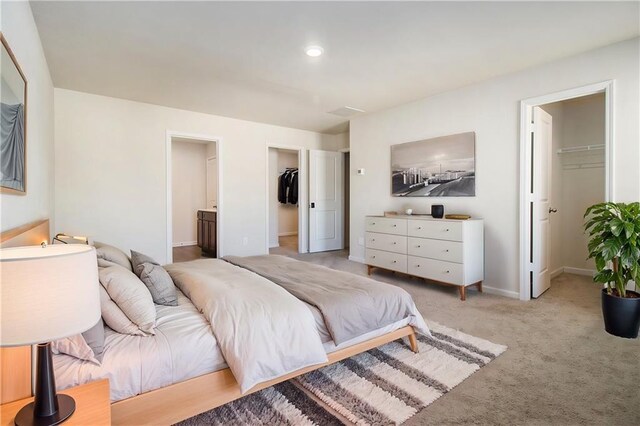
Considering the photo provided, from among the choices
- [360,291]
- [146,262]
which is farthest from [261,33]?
[360,291]

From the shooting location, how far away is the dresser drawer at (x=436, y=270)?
3463 mm

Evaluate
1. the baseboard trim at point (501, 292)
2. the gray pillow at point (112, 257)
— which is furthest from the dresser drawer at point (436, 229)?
the gray pillow at point (112, 257)

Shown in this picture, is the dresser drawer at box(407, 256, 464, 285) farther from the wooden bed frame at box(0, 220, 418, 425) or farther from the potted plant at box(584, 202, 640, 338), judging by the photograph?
the wooden bed frame at box(0, 220, 418, 425)

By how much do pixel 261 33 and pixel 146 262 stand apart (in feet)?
6.30

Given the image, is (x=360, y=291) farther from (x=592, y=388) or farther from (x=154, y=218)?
(x=154, y=218)

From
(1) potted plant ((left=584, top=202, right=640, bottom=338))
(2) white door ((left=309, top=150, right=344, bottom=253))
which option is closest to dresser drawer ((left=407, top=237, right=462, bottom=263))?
(1) potted plant ((left=584, top=202, right=640, bottom=338))

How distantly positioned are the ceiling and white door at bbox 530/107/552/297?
716 mm

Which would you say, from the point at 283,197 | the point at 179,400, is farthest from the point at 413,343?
the point at 283,197

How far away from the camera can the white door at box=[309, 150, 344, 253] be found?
20.0 feet

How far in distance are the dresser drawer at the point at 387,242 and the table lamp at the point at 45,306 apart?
3.49 metres

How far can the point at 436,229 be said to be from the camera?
3.64 m

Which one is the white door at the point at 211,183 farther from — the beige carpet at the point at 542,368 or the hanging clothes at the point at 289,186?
the beige carpet at the point at 542,368

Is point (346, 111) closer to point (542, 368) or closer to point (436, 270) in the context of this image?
point (436, 270)

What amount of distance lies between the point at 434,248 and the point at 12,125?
3.60 metres
